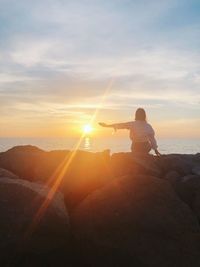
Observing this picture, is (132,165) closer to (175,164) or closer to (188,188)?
(175,164)

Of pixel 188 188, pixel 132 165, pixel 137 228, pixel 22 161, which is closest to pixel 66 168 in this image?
pixel 22 161

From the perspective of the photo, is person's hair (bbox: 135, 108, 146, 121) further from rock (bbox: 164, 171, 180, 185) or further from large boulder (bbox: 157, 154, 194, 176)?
rock (bbox: 164, 171, 180, 185)

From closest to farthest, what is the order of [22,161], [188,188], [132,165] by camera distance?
1. [188,188]
2. [132,165]
3. [22,161]

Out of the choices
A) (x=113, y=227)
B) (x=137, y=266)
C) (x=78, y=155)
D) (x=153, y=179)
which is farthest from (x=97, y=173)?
(x=137, y=266)

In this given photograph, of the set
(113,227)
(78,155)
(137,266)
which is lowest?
(137,266)

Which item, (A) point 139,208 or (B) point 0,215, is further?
(A) point 139,208

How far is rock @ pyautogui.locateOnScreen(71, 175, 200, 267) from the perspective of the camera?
39.2 ft

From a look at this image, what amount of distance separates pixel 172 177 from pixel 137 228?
15.8 feet

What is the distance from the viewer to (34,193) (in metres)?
12.4

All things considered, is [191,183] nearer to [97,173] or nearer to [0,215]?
[97,173]

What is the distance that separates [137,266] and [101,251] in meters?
1.03

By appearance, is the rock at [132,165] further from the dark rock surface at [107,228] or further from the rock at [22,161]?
the rock at [22,161]

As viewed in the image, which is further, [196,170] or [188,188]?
[196,170]

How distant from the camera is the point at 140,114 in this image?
20.1 meters
